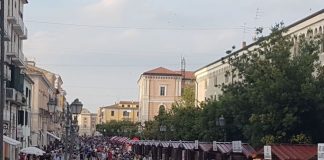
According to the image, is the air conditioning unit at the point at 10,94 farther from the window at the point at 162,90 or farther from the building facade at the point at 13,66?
the window at the point at 162,90

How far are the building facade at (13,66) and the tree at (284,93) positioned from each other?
959 inches

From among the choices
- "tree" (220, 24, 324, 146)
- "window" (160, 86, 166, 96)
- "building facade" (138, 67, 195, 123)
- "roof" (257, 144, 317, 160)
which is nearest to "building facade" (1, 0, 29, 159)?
"tree" (220, 24, 324, 146)

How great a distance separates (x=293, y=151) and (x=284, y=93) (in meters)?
3.56

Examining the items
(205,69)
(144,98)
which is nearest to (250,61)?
(205,69)

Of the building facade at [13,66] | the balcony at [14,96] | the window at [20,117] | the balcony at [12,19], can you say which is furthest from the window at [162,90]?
the balcony at [12,19]

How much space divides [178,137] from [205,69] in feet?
119

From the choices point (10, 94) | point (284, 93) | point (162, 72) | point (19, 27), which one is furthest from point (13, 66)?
point (162, 72)

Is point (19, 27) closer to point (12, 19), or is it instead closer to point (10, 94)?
point (12, 19)

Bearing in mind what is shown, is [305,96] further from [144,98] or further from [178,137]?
[144,98]

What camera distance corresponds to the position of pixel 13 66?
54.7m

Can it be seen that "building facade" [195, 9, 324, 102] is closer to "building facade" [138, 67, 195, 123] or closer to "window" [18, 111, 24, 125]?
Result: "window" [18, 111, 24, 125]

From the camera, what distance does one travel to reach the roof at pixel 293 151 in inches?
1007

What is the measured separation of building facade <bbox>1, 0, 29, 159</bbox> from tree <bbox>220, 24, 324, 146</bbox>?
2436cm

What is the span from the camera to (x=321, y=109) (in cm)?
2902
